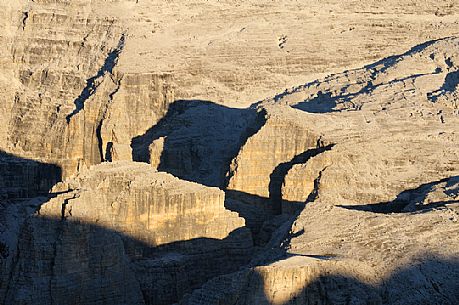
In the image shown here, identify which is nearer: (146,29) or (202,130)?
(202,130)

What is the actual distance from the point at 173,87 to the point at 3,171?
4744mm

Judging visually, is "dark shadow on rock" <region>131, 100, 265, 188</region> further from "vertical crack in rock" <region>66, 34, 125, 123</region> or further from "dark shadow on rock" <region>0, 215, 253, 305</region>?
"dark shadow on rock" <region>0, 215, 253, 305</region>

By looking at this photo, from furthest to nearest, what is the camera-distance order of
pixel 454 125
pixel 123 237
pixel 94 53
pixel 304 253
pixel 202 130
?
1. pixel 94 53
2. pixel 202 130
3. pixel 454 125
4. pixel 123 237
5. pixel 304 253

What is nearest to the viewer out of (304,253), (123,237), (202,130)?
(304,253)

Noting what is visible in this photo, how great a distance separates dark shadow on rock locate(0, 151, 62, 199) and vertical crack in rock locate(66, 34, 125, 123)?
4.70 ft

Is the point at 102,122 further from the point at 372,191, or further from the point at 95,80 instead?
the point at 372,191

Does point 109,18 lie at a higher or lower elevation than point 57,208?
higher

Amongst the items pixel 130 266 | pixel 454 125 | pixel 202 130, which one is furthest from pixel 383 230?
pixel 202 130

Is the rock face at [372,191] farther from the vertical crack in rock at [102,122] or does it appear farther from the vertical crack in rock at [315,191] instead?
the vertical crack in rock at [102,122]

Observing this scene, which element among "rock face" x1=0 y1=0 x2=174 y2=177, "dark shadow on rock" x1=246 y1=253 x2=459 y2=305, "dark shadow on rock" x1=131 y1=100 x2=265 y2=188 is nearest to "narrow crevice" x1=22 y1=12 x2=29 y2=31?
"rock face" x1=0 y1=0 x2=174 y2=177

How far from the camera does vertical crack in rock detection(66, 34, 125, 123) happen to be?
60219 millimetres

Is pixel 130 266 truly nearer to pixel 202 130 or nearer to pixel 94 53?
pixel 202 130

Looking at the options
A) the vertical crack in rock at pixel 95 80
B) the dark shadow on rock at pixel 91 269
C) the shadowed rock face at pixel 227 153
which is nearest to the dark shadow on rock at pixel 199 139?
the shadowed rock face at pixel 227 153

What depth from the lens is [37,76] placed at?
2479 inches
